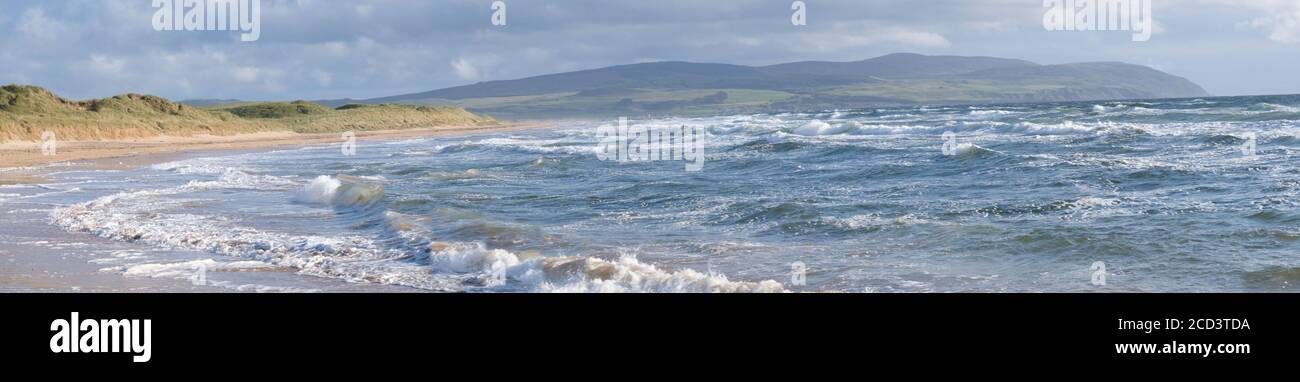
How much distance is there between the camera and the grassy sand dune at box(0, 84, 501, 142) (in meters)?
40.3

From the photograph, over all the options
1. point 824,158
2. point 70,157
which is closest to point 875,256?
point 824,158

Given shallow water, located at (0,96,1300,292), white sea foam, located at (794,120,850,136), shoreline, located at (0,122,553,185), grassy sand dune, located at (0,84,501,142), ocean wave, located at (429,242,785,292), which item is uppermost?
grassy sand dune, located at (0,84,501,142)

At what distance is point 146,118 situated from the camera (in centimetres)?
4884

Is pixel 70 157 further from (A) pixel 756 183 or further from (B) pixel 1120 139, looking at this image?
(B) pixel 1120 139

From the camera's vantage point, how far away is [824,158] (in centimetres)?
2445

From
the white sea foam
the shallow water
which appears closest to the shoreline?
the shallow water

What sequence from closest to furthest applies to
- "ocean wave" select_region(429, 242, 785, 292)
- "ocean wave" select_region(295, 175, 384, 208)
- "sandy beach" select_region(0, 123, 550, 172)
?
"ocean wave" select_region(429, 242, 785, 292) → "ocean wave" select_region(295, 175, 384, 208) → "sandy beach" select_region(0, 123, 550, 172)

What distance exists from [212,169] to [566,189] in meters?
11.4

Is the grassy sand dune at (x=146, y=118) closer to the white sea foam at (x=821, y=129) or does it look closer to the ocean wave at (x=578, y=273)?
the white sea foam at (x=821, y=129)

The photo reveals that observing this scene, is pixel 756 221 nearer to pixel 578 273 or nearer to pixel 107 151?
pixel 578 273

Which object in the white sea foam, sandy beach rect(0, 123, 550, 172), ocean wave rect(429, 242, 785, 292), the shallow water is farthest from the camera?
the white sea foam

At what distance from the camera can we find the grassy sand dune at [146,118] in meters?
40.3

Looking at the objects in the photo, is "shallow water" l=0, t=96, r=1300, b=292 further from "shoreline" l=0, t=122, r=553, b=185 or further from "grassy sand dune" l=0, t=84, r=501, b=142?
"grassy sand dune" l=0, t=84, r=501, b=142

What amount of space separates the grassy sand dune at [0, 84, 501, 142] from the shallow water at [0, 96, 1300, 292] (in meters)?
19.2
